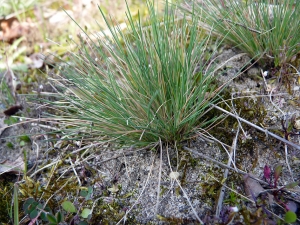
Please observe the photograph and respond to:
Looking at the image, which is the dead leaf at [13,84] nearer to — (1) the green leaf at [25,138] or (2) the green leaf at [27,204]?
(1) the green leaf at [25,138]

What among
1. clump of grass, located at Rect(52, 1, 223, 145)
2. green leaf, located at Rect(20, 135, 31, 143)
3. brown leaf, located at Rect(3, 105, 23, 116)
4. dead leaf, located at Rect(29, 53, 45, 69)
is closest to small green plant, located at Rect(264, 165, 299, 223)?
clump of grass, located at Rect(52, 1, 223, 145)

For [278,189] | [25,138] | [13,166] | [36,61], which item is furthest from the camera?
[36,61]

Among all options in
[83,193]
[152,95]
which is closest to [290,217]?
[152,95]

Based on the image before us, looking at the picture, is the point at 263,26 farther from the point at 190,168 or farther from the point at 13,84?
the point at 13,84

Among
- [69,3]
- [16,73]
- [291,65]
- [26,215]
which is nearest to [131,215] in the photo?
[26,215]

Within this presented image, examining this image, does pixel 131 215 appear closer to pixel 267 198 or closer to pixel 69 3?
pixel 267 198

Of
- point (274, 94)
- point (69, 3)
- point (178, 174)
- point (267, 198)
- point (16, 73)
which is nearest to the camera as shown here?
point (267, 198)

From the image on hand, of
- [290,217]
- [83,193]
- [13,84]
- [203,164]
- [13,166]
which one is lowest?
[290,217]

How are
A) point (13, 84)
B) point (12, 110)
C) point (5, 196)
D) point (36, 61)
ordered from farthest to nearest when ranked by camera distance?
point (36, 61), point (13, 84), point (12, 110), point (5, 196)

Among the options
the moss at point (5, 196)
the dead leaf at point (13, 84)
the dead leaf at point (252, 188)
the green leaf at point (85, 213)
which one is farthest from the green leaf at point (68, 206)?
the dead leaf at point (13, 84)
